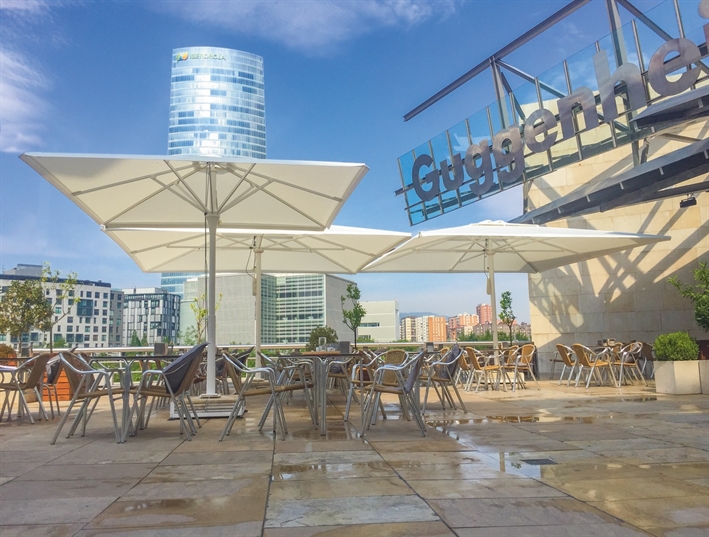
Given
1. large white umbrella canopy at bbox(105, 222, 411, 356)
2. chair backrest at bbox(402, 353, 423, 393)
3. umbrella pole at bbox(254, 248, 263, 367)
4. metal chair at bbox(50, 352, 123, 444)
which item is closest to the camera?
metal chair at bbox(50, 352, 123, 444)

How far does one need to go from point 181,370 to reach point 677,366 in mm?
6793

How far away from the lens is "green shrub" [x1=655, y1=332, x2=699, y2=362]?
26.9ft

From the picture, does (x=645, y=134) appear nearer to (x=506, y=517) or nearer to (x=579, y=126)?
(x=579, y=126)

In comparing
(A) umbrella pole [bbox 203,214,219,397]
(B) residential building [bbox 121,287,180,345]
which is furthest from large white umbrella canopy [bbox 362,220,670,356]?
(B) residential building [bbox 121,287,180,345]

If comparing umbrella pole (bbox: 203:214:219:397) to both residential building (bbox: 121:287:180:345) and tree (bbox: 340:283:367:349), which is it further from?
residential building (bbox: 121:287:180:345)

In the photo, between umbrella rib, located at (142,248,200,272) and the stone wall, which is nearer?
umbrella rib, located at (142,248,200,272)

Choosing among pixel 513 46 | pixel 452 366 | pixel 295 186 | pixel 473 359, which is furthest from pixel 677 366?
pixel 513 46

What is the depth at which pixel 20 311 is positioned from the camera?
583 inches

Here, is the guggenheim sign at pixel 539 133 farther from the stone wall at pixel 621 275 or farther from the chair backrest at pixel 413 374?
the chair backrest at pixel 413 374

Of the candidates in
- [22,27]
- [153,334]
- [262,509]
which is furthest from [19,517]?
[153,334]

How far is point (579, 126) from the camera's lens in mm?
10719

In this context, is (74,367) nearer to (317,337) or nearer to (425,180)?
(317,337)

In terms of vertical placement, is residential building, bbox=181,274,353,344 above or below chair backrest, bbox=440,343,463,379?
above

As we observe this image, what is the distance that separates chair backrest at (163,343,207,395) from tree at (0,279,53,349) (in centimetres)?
1182
